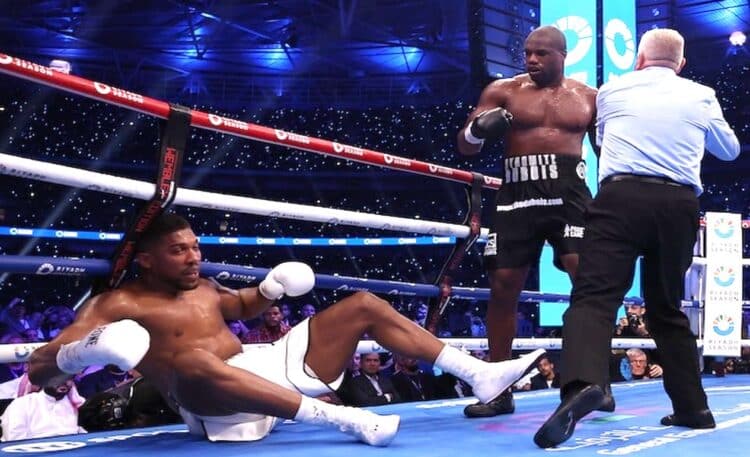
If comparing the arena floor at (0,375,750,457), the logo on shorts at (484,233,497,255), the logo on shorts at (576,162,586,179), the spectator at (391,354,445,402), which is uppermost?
the logo on shorts at (576,162,586,179)

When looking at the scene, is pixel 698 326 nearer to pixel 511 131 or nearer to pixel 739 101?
pixel 511 131

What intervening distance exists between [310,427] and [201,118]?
0.78m

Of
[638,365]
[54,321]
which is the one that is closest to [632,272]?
[638,365]

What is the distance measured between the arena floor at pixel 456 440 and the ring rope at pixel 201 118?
72 cm

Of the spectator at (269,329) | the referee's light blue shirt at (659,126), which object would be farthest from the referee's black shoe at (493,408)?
the spectator at (269,329)

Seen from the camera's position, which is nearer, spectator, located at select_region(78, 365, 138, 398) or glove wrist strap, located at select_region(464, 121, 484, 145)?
glove wrist strap, located at select_region(464, 121, 484, 145)

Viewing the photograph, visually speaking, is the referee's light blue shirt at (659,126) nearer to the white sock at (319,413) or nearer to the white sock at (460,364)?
the white sock at (460,364)

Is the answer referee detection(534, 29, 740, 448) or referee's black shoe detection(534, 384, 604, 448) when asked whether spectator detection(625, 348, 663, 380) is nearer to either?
referee detection(534, 29, 740, 448)

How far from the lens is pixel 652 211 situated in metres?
1.79

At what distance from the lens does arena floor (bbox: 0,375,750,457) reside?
150cm

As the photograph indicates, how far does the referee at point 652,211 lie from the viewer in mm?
1767

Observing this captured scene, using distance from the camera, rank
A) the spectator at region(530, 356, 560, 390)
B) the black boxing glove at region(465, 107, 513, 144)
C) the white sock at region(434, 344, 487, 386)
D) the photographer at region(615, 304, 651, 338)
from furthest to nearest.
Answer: the spectator at region(530, 356, 560, 390)
the photographer at region(615, 304, 651, 338)
the black boxing glove at region(465, 107, 513, 144)
the white sock at region(434, 344, 487, 386)

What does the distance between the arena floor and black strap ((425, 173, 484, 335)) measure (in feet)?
1.66

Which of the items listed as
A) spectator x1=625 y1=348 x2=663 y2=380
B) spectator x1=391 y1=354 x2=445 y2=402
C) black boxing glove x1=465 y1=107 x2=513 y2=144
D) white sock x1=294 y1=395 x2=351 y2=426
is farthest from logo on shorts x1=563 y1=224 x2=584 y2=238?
spectator x1=625 y1=348 x2=663 y2=380
